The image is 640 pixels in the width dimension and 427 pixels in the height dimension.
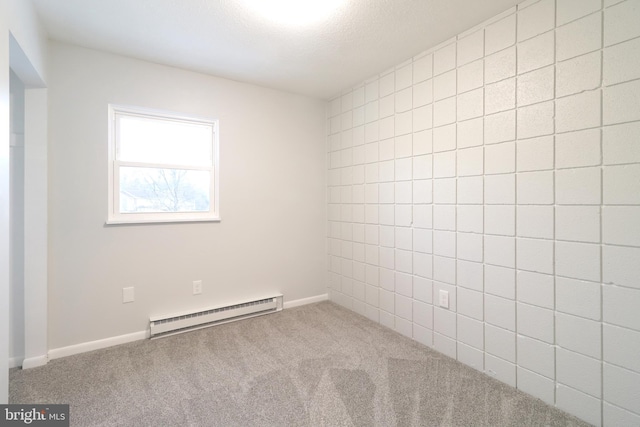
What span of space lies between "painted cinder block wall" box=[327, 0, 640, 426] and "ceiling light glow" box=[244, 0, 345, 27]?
2.94 feet

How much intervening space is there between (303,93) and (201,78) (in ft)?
3.35

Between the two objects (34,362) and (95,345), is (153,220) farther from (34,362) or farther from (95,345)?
(34,362)

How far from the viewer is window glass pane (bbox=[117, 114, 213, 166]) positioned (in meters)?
2.33

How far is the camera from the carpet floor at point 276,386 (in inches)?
57.6

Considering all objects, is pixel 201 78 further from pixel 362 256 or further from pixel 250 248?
pixel 362 256

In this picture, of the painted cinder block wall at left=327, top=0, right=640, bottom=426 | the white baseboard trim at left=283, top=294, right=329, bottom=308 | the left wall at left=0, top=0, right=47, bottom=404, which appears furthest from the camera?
the white baseboard trim at left=283, top=294, right=329, bottom=308

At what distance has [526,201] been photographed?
1.64m

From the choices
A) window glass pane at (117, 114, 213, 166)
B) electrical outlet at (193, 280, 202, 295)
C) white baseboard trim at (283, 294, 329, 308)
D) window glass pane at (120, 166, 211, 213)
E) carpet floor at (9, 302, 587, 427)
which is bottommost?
carpet floor at (9, 302, 587, 427)

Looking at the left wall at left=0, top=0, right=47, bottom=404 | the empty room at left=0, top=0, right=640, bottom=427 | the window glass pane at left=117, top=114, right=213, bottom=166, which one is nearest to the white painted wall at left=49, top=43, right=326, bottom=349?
the empty room at left=0, top=0, right=640, bottom=427

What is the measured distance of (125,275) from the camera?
89.0 inches

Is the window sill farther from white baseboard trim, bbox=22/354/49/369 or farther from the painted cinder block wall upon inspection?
the painted cinder block wall

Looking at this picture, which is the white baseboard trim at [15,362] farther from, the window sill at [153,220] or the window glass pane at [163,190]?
the window glass pane at [163,190]

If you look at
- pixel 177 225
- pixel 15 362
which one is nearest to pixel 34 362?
pixel 15 362

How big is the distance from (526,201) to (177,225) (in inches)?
102
